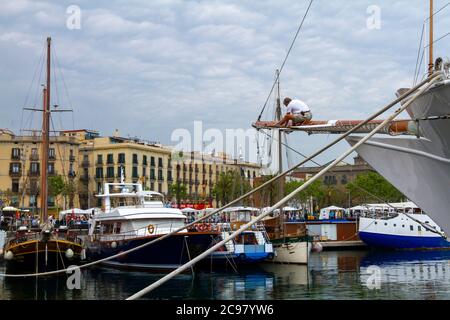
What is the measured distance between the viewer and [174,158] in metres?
94.4

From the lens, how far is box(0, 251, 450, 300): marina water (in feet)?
72.6

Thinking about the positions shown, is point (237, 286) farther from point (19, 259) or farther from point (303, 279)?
point (19, 259)

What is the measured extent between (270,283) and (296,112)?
15451 millimetres

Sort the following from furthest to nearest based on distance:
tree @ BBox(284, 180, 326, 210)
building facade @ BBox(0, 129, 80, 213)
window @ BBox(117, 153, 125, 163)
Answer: window @ BBox(117, 153, 125, 163), tree @ BBox(284, 180, 326, 210), building facade @ BBox(0, 129, 80, 213)

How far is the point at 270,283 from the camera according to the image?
26.2 meters

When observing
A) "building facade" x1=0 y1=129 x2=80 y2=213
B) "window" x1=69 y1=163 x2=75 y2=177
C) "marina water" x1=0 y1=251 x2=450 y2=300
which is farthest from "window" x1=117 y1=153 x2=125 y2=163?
"marina water" x1=0 y1=251 x2=450 y2=300

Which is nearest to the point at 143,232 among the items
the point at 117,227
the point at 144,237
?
the point at 117,227

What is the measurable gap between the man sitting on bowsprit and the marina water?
421 inches

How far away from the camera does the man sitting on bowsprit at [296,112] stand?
471 inches

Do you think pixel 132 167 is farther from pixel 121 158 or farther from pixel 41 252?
pixel 41 252

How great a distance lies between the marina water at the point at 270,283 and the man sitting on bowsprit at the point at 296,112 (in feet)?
35.1

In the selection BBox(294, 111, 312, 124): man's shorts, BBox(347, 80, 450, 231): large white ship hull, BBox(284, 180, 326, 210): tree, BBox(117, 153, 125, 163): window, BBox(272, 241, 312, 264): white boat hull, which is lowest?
BBox(272, 241, 312, 264): white boat hull

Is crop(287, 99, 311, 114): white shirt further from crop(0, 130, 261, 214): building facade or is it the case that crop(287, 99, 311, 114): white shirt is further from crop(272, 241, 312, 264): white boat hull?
crop(0, 130, 261, 214): building facade
